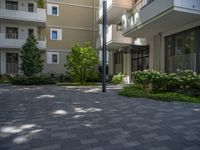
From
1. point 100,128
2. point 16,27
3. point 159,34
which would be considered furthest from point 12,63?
point 100,128

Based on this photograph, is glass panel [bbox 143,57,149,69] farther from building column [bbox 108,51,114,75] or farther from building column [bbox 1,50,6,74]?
building column [bbox 1,50,6,74]

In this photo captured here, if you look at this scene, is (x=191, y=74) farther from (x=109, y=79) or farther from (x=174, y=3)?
(x=109, y=79)

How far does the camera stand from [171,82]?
Result: 1012cm

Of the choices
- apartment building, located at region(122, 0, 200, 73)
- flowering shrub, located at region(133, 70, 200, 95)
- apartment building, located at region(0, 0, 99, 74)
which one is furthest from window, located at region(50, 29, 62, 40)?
flowering shrub, located at region(133, 70, 200, 95)

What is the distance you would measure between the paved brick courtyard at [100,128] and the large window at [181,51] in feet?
15.3

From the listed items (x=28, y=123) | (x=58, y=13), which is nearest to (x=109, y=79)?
(x=58, y=13)

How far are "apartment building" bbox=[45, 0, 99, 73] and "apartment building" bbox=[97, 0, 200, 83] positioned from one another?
670cm

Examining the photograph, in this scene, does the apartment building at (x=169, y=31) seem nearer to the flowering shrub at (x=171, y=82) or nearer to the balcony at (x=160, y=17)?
the balcony at (x=160, y=17)

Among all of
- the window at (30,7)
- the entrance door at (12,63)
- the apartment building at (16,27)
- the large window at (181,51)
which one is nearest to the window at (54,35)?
the apartment building at (16,27)

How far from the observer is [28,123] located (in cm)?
541

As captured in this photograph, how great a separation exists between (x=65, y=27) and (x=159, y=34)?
44.8ft

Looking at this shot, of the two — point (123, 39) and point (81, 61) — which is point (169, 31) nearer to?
point (123, 39)

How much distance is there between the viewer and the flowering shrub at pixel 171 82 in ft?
30.8

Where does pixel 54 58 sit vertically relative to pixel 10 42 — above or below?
below
